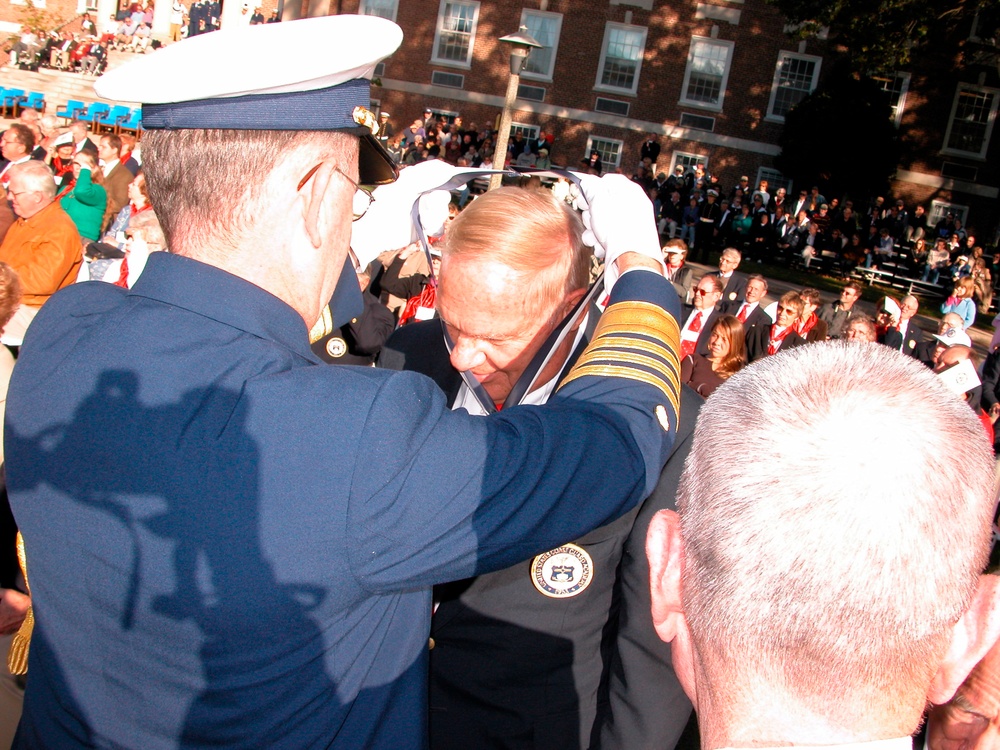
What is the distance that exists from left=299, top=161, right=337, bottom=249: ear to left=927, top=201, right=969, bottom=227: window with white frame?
30.8 m

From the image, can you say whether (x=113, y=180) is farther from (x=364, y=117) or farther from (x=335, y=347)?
(x=364, y=117)

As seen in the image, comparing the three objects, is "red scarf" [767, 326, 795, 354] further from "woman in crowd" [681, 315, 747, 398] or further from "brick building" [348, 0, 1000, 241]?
"brick building" [348, 0, 1000, 241]

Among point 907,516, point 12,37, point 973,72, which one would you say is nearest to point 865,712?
point 907,516

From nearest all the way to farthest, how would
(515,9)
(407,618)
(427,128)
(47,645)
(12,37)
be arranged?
(47,645), (407,618), (427,128), (515,9), (12,37)

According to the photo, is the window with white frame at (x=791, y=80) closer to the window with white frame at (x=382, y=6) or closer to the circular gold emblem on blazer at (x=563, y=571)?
the window with white frame at (x=382, y=6)

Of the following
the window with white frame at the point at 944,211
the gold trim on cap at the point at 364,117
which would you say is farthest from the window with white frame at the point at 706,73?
the gold trim on cap at the point at 364,117

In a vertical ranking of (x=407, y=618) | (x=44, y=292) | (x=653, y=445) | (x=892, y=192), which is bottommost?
(x=44, y=292)

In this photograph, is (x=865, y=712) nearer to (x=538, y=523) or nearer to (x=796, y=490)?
(x=796, y=490)

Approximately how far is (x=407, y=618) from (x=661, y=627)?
0.49 metres

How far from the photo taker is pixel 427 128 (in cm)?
2698

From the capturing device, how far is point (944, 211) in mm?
28219

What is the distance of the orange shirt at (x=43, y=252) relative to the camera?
5613mm

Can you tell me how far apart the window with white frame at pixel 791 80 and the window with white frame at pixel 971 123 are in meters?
4.67

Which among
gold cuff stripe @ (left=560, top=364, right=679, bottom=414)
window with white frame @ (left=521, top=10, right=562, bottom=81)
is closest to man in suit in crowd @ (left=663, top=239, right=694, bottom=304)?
gold cuff stripe @ (left=560, top=364, right=679, bottom=414)
